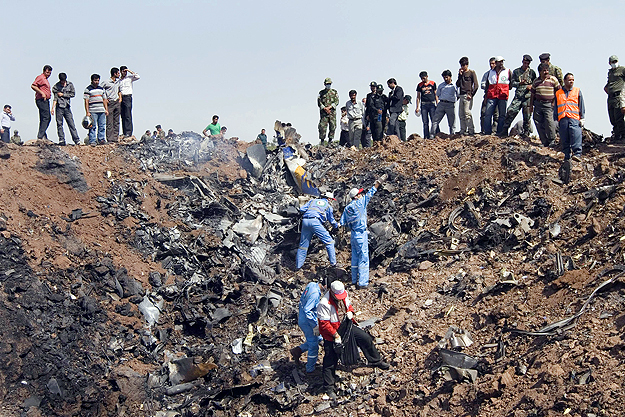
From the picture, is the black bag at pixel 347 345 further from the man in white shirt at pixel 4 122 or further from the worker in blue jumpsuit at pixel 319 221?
the man in white shirt at pixel 4 122

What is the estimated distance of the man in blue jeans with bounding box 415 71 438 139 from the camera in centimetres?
1341

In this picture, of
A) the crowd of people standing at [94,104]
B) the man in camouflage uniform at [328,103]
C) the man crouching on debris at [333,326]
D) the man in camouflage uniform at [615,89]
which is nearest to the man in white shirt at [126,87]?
the crowd of people standing at [94,104]

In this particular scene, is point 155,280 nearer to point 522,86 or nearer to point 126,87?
point 126,87

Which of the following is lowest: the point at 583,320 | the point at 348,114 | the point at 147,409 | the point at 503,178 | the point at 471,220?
the point at 147,409

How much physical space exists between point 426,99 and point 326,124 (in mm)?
3302

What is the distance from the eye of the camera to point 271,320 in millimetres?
9820

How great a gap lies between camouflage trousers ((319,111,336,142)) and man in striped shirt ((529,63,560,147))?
5643mm

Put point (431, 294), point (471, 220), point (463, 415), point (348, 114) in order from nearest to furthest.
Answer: point (463, 415)
point (431, 294)
point (471, 220)
point (348, 114)

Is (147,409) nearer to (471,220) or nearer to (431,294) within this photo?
(431,294)

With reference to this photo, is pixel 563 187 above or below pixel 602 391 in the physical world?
above

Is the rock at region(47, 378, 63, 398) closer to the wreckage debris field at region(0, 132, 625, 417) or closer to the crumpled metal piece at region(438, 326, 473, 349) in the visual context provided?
the wreckage debris field at region(0, 132, 625, 417)

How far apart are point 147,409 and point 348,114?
32.1ft

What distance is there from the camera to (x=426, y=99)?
1355 centimetres

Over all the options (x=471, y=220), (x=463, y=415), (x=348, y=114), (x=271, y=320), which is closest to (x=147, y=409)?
(x=271, y=320)
